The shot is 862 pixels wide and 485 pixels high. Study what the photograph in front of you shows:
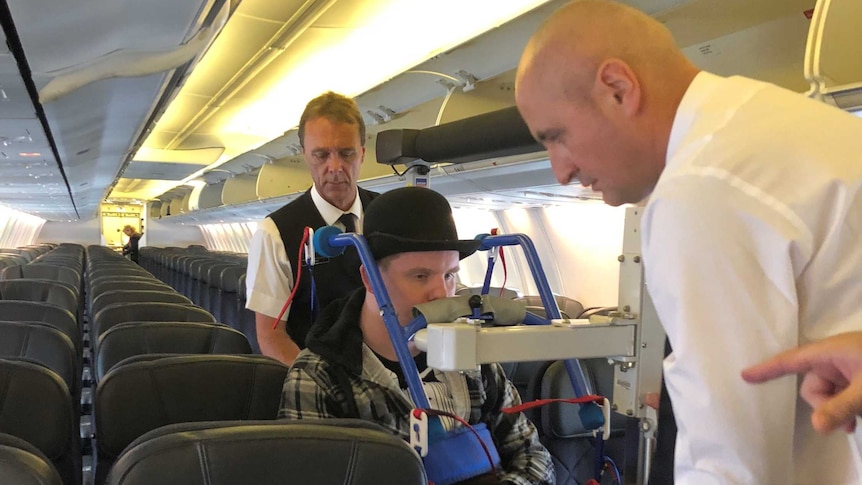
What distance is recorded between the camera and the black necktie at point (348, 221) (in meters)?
2.89

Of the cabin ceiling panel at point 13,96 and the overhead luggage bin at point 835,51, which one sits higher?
the cabin ceiling panel at point 13,96

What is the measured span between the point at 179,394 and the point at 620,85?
69.1 inches

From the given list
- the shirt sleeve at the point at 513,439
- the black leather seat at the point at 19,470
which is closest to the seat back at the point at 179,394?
the shirt sleeve at the point at 513,439

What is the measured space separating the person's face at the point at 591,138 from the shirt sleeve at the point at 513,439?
40.0 inches

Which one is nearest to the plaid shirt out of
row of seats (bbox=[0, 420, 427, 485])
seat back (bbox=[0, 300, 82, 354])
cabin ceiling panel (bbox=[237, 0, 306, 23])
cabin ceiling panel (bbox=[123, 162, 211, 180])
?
row of seats (bbox=[0, 420, 427, 485])

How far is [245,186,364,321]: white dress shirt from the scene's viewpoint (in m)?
2.77

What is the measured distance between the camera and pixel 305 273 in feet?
9.20

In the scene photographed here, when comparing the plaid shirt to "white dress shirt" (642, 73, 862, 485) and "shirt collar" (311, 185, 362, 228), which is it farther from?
"white dress shirt" (642, 73, 862, 485)

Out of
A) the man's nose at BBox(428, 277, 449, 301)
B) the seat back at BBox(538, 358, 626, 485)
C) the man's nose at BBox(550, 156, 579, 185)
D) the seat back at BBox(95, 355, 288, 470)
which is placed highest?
the man's nose at BBox(550, 156, 579, 185)

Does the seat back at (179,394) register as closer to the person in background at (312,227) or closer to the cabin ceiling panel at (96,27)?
the person in background at (312,227)

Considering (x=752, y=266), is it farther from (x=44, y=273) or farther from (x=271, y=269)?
(x=44, y=273)

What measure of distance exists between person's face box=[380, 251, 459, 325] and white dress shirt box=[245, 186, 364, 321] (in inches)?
33.1

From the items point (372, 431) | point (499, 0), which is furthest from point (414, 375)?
point (499, 0)

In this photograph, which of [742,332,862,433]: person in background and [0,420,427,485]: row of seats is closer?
[742,332,862,433]: person in background
